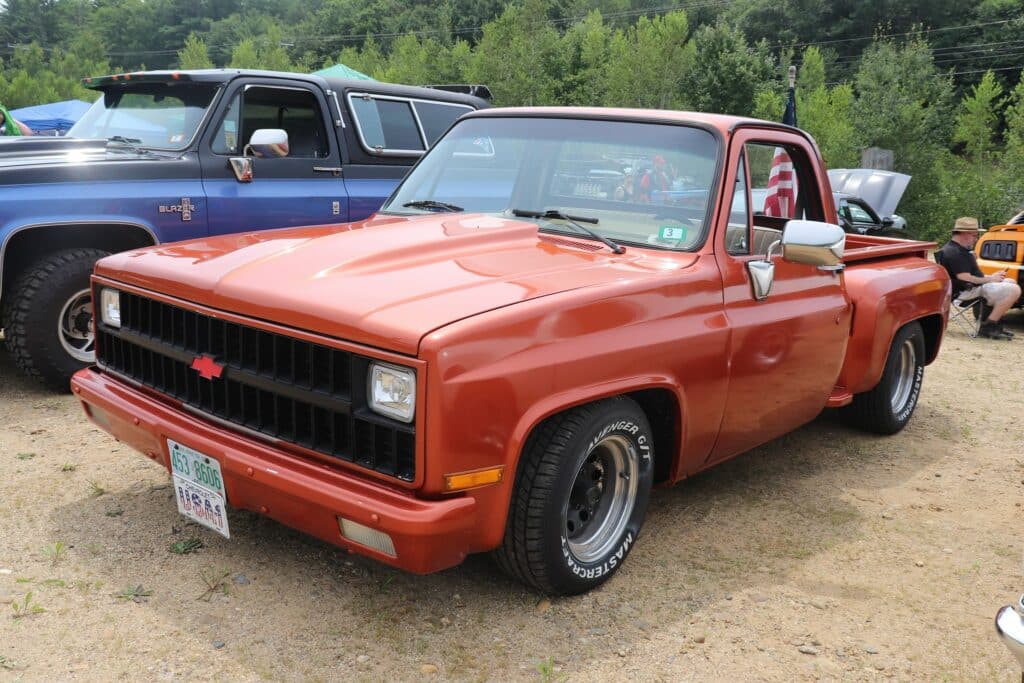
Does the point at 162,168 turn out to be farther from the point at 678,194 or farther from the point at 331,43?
the point at 331,43

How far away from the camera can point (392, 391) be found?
272 centimetres

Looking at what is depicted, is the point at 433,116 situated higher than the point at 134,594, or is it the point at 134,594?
the point at 433,116

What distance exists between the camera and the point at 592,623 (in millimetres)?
3221

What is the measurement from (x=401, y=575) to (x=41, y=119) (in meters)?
25.2

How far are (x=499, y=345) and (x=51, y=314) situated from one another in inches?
151

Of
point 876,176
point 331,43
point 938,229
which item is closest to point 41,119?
point 876,176

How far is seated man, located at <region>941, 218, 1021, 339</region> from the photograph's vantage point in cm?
985

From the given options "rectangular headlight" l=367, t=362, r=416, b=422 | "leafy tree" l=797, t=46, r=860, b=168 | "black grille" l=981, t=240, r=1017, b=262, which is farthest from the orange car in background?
"rectangular headlight" l=367, t=362, r=416, b=422

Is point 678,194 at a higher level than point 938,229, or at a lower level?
higher

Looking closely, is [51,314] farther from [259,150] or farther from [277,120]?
[277,120]

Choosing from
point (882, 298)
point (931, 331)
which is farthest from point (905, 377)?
point (882, 298)

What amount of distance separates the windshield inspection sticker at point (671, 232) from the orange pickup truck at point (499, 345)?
0.4 inches

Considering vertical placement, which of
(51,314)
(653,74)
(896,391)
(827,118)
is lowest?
(827,118)

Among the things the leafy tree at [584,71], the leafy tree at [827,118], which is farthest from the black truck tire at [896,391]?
the leafy tree at [584,71]
